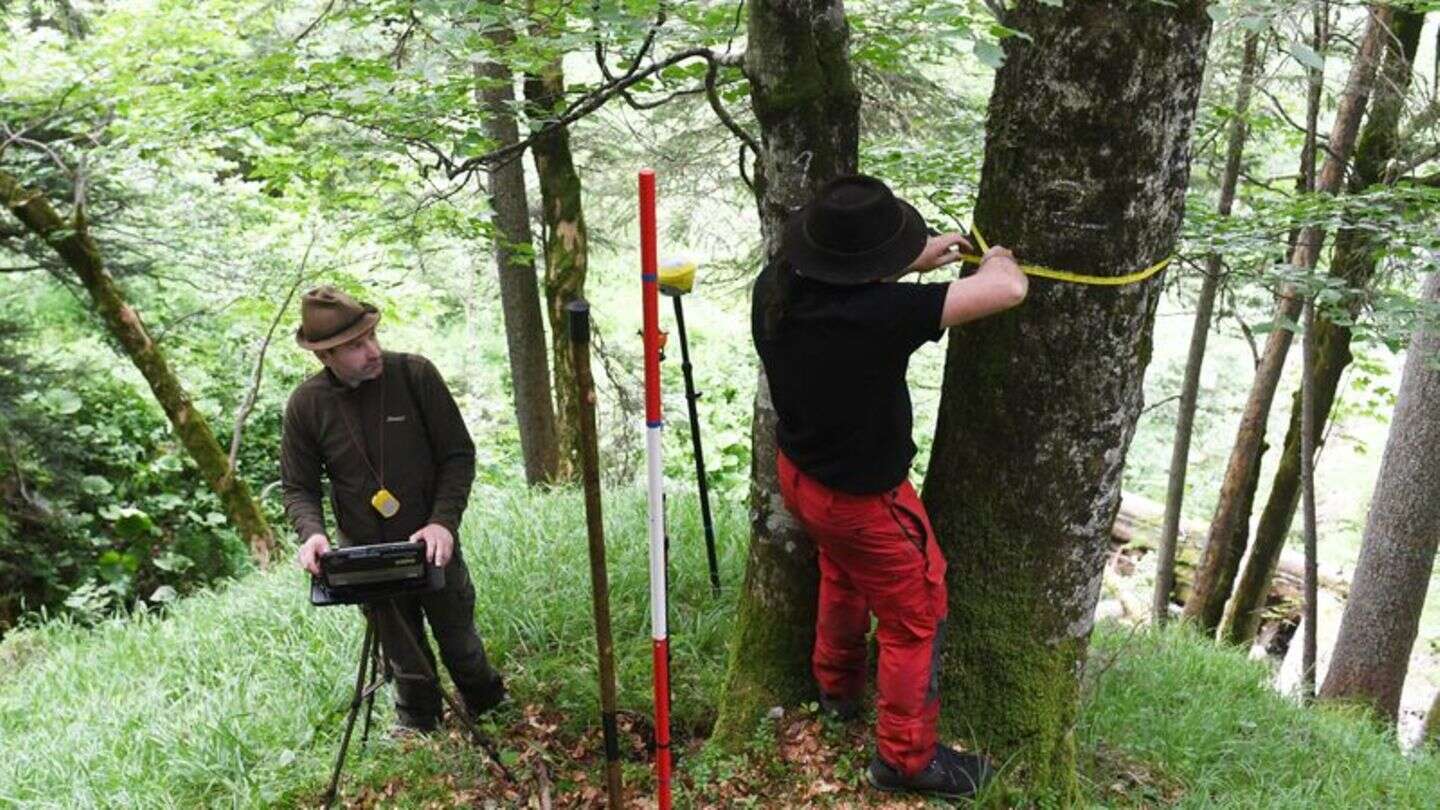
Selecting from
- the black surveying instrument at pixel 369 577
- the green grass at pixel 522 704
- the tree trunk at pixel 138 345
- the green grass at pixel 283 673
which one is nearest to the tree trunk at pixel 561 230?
the green grass at pixel 283 673

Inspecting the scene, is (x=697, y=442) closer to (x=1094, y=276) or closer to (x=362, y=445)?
(x=362, y=445)

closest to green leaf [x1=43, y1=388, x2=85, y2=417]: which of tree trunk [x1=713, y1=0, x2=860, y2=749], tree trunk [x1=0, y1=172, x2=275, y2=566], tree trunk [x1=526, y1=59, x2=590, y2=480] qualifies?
tree trunk [x1=0, y1=172, x2=275, y2=566]

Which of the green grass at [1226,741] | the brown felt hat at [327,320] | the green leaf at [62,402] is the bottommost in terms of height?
the green leaf at [62,402]

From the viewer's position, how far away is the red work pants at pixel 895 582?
2859 mm

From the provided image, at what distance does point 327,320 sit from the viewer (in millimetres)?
3174

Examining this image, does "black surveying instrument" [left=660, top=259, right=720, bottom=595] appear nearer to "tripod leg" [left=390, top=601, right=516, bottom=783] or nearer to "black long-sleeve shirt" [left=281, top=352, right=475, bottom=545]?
"black long-sleeve shirt" [left=281, top=352, right=475, bottom=545]

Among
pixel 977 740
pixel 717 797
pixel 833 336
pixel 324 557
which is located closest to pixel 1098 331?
pixel 833 336

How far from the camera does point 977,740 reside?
3.15 m

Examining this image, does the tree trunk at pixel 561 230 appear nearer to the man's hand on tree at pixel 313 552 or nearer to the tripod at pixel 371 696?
the tripod at pixel 371 696

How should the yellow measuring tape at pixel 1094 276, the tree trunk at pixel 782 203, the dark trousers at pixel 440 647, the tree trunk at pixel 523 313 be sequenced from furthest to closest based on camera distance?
the tree trunk at pixel 523 313 → the dark trousers at pixel 440 647 → the tree trunk at pixel 782 203 → the yellow measuring tape at pixel 1094 276

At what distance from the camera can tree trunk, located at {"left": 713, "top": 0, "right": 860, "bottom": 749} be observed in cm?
295

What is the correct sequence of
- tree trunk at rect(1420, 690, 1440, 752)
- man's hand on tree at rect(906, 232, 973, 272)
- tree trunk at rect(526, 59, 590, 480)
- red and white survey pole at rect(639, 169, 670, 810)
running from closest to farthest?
red and white survey pole at rect(639, 169, 670, 810) < man's hand on tree at rect(906, 232, 973, 272) < tree trunk at rect(1420, 690, 1440, 752) < tree trunk at rect(526, 59, 590, 480)

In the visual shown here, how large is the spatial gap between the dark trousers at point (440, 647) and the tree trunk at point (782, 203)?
104 centimetres

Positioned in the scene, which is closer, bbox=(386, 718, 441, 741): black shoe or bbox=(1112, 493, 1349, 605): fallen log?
bbox=(386, 718, 441, 741): black shoe
